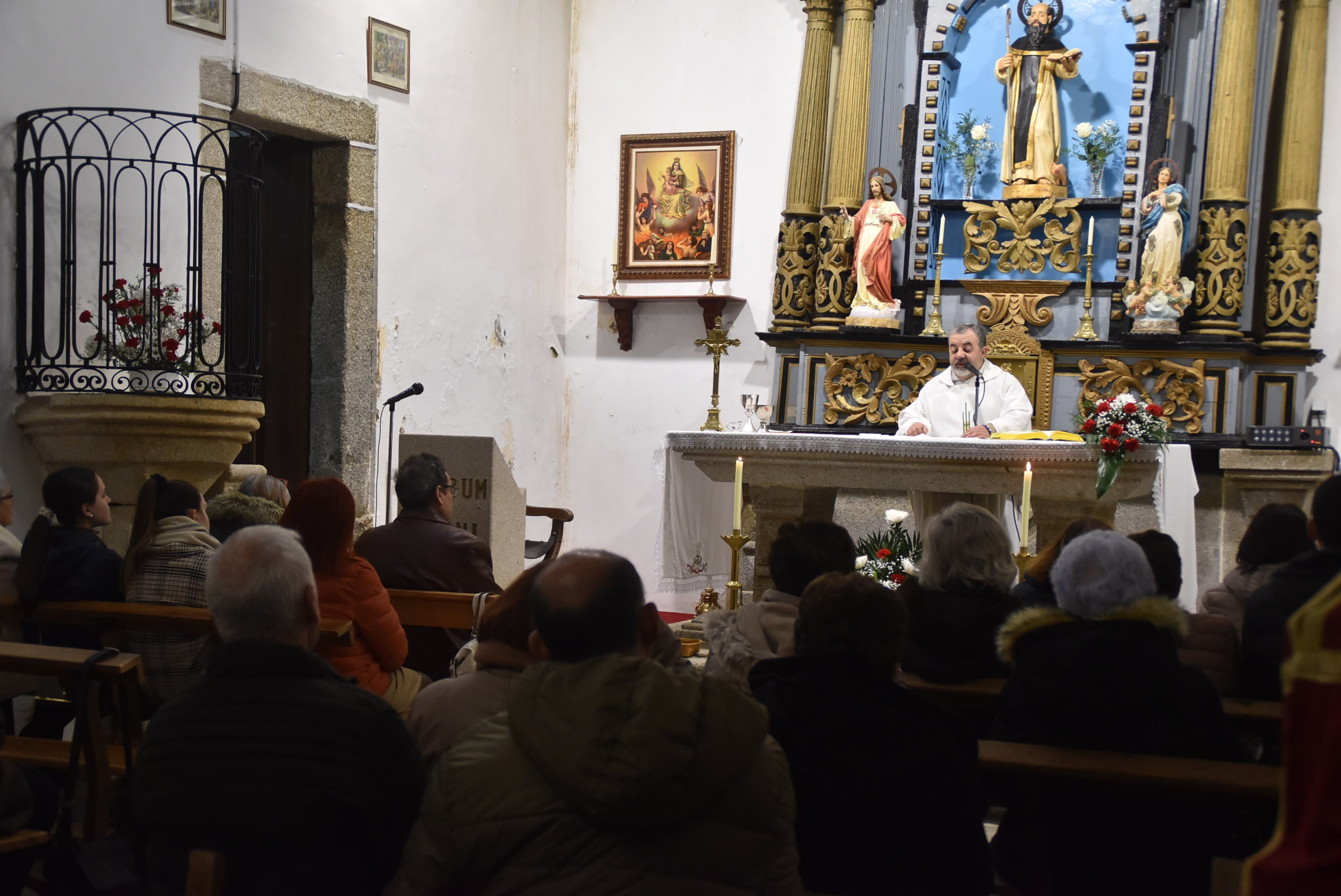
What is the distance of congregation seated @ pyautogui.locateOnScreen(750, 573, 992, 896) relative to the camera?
7.07 ft

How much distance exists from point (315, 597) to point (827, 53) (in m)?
7.26

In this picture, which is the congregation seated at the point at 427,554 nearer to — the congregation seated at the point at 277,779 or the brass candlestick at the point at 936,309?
the congregation seated at the point at 277,779

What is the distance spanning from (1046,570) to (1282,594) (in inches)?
Answer: 23.3

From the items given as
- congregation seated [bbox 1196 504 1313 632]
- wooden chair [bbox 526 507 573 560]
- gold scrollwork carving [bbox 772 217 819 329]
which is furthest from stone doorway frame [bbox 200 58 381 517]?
congregation seated [bbox 1196 504 1313 632]

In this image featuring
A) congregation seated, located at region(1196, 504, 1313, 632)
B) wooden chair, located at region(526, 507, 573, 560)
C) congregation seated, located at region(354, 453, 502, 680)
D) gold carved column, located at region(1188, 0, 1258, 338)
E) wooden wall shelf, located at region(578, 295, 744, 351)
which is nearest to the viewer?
congregation seated, located at region(1196, 504, 1313, 632)

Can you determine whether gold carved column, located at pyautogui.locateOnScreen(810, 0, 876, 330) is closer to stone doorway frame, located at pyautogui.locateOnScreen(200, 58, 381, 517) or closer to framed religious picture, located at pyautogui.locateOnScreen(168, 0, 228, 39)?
stone doorway frame, located at pyautogui.locateOnScreen(200, 58, 381, 517)

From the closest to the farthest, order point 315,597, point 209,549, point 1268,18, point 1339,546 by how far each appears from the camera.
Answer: point 315,597
point 1339,546
point 209,549
point 1268,18

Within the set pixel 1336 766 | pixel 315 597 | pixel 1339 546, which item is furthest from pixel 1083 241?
pixel 1336 766

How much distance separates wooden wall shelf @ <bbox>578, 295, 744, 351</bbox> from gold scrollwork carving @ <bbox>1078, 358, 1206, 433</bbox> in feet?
8.32

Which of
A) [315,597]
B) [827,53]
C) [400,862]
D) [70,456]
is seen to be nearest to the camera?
[400,862]

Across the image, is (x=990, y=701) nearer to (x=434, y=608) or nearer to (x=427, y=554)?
(x=434, y=608)

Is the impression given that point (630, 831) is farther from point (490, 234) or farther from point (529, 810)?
point (490, 234)

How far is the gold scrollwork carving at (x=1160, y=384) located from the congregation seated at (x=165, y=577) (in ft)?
18.2

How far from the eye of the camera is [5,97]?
212 inches
